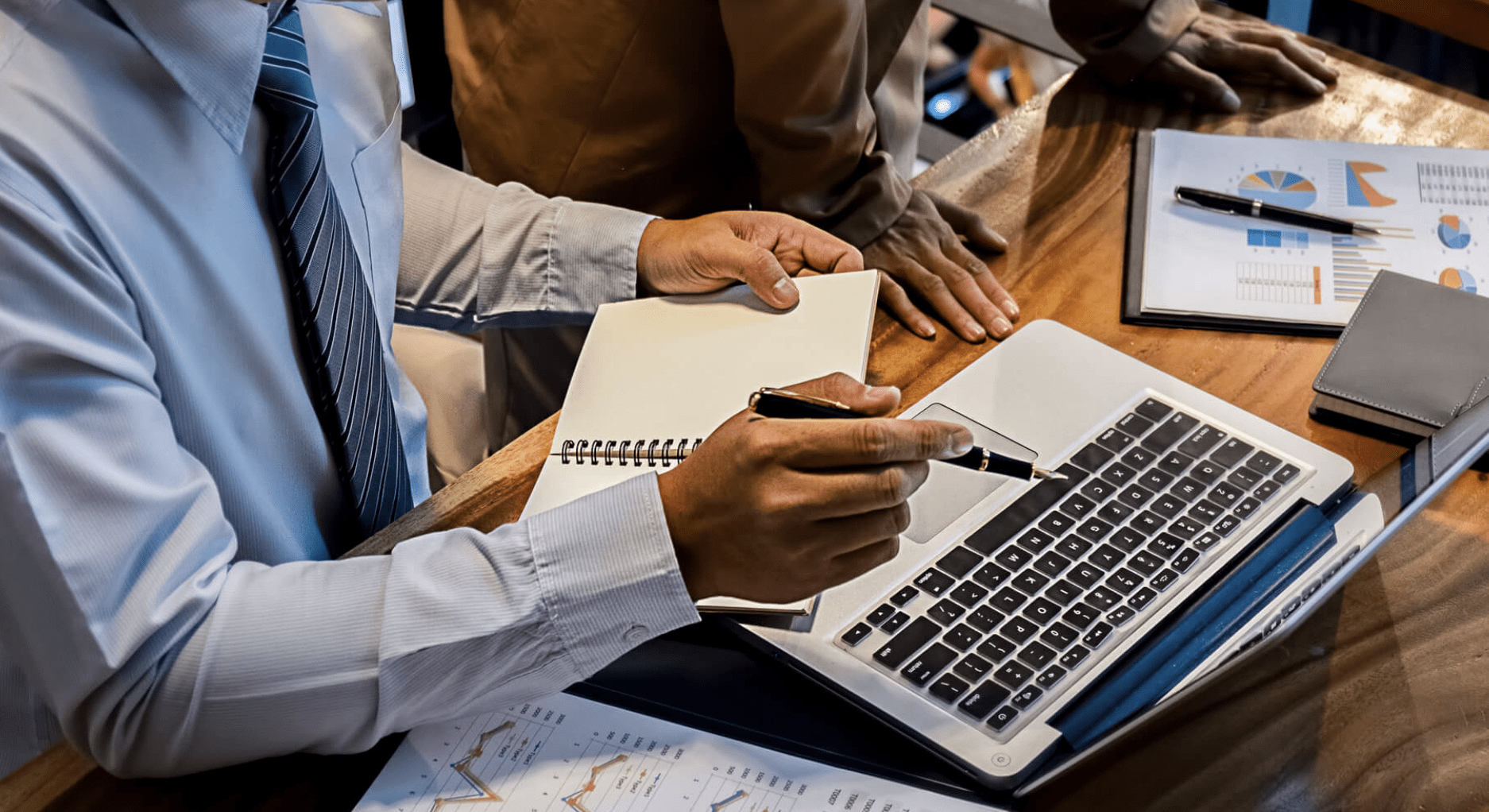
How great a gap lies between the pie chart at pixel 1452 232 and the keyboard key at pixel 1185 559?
52cm

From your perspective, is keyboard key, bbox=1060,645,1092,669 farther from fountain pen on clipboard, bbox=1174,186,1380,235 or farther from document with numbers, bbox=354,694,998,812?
fountain pen on clipboard, bbox=1174,186,1380,235

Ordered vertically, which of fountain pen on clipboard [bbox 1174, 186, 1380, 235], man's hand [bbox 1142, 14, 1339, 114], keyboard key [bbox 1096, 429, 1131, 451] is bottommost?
keyboard key [bbox 1096, 429, 1131, 451]

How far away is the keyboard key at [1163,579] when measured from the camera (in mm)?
856

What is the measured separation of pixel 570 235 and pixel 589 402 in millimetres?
229

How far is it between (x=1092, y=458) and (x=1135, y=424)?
0.06 metres

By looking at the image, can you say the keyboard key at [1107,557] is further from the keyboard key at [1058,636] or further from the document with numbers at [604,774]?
the document with numbers at [604,774]

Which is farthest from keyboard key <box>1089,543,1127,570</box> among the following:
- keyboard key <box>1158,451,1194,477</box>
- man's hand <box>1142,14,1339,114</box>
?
man's hand <box>1142,14,1339,114</box>

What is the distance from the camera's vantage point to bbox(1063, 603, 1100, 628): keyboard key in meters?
0.83

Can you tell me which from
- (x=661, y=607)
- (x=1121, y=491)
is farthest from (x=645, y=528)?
(x=1121, y=491)

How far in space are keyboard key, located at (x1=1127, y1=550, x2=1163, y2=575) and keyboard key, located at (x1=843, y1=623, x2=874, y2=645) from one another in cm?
20

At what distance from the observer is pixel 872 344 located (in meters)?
1.12

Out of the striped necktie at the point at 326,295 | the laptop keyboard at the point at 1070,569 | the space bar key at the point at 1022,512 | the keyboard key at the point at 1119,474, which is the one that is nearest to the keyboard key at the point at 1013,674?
the laptop keyboard at the point at 1070,569

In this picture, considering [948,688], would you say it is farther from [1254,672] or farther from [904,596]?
[1254,672]

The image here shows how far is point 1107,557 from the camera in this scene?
88 cm
